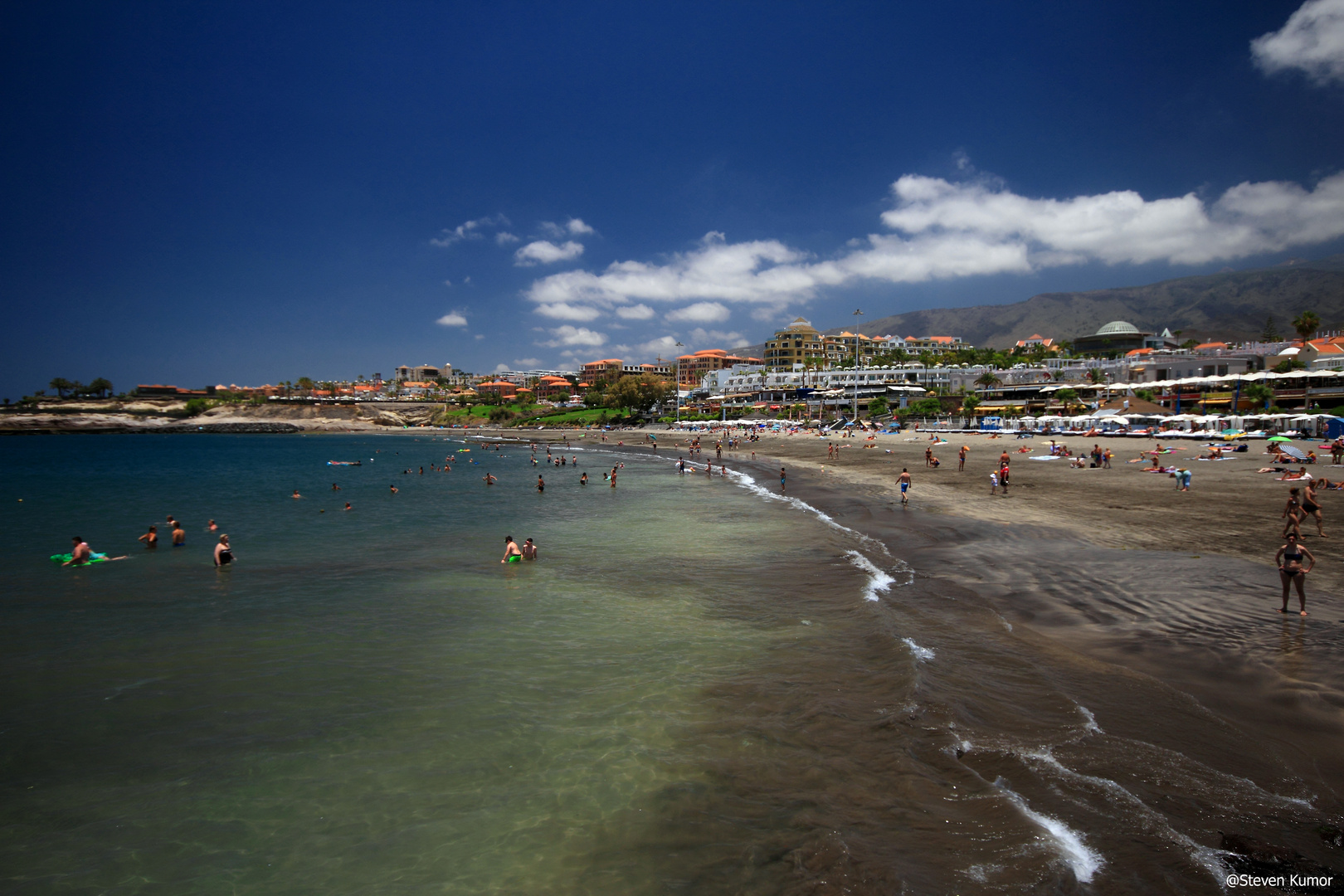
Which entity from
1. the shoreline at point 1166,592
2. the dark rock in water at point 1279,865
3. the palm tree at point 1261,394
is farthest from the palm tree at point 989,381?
the dark rock in water at point 1279,865

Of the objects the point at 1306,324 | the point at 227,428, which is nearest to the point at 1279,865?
the point at 1306,324

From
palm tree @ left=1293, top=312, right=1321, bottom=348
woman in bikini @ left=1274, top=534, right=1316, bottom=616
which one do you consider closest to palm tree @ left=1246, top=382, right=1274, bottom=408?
palm tree @ left=1293, top=312, right=1321, bottom=348

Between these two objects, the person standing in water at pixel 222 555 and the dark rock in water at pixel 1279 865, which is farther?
the person standing in water at pixel 222 555

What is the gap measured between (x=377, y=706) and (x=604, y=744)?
11.9ft

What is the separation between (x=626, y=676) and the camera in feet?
30.9

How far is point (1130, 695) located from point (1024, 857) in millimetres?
4123

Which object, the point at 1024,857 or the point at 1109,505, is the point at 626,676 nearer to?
the point at 1024,857

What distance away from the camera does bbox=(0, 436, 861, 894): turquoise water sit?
5.82 meters

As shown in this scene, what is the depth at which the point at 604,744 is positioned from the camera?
295 inches

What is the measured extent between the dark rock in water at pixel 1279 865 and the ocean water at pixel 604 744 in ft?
0.40

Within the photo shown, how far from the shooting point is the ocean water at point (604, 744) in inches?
215

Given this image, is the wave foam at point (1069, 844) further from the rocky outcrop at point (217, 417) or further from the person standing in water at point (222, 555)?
the rocky outcrop at point (217, 417)

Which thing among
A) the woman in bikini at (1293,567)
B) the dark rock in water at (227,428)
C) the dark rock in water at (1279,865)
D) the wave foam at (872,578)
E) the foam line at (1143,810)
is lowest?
the wave foam at (872,578)

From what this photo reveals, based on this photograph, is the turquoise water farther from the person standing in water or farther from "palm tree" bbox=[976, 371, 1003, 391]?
"palm tree" bbox=[976, 371, 1003, 391]
